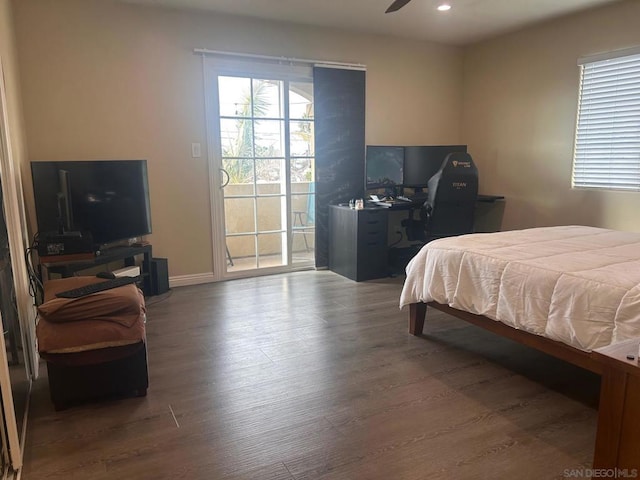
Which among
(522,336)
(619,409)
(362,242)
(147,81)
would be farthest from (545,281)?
(147,81)

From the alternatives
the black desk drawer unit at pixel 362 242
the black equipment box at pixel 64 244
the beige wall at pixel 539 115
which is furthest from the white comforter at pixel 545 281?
the black equipment box at pixel 64 244

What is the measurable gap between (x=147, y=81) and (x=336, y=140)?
6.36ft

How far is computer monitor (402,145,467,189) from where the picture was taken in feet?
16.6

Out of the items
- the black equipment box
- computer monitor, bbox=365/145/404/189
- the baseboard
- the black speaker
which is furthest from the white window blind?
the black equipment box

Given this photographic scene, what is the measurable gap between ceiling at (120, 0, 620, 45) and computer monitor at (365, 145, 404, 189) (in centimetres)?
124

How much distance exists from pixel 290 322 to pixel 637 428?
2.32 metres

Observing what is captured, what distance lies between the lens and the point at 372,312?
3.54 meters

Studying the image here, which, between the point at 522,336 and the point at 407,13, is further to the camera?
the point at 407,13

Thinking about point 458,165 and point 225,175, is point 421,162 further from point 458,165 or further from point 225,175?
point 225,175

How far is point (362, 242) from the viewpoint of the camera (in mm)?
4469

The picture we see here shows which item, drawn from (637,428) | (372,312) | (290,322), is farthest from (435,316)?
(637,428)

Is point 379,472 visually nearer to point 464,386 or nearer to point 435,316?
point 464,386

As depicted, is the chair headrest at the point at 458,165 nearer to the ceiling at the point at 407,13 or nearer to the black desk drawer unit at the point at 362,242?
the black desk drawer unit at the point at 362,242

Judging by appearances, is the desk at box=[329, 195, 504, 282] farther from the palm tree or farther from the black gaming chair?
the palm tree
